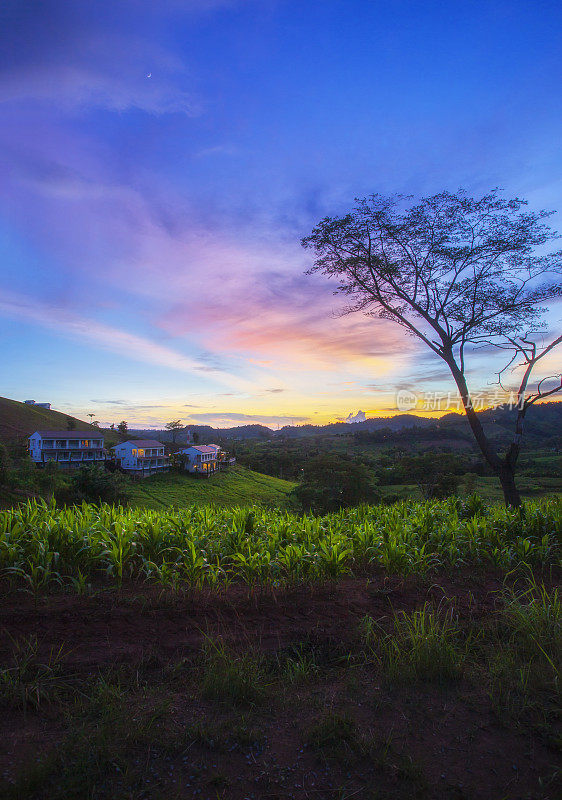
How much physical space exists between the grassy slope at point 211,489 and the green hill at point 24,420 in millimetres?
21342

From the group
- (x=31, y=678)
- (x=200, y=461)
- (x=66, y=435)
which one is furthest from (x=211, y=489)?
(x=31, y=678)

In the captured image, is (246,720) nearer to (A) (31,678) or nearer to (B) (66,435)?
(A) (31,678)

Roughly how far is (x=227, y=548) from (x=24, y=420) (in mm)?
75349

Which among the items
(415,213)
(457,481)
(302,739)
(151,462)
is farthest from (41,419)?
(302,739)

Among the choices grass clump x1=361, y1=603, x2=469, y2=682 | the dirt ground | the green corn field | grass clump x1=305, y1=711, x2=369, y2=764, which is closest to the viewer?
the dirt ground

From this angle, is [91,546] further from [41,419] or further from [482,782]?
[41,419]

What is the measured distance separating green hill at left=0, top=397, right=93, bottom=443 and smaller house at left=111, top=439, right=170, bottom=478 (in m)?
13.5

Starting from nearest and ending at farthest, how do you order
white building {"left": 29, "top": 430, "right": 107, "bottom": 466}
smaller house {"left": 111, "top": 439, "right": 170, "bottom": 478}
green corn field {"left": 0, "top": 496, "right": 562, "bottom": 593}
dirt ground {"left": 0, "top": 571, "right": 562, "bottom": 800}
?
dirt ground {"left": 0, "top": 571, "right": 562, "bottom": 800} → green corn field {"left": 0, "top": 496, "right": 562, "bottom": 593} → white building {"left": 29, "top": 430, "right": 107, "bottom": 466} → smaller house {"left": 111, "top": 439, "right": 170, "bottom": 478}

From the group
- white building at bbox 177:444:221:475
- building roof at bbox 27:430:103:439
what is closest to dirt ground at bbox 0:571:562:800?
building roof at bbox 27:430:103:439

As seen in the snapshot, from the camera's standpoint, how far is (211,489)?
50.9m

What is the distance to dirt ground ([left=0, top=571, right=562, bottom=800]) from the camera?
1594 mm

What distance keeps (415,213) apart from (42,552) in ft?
32.8

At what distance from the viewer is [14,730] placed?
72.4 inches

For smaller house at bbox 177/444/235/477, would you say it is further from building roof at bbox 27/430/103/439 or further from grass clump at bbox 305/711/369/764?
grass clump at bbox 305/711/369/764
